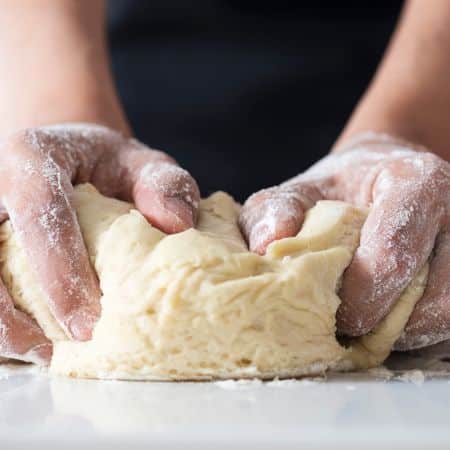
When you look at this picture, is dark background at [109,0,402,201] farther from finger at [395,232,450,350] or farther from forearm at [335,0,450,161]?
finger at [395,232,450,350]

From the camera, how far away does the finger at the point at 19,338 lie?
3.28 ft

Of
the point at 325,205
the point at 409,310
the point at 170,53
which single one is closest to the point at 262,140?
the point at 170,53

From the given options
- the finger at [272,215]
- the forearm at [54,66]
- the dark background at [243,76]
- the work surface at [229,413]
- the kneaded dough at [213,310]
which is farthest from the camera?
the dark background at [243,76]

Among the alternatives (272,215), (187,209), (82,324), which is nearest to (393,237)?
(272,215)

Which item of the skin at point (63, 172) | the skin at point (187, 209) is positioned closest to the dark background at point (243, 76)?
the skin at point (63, 172)

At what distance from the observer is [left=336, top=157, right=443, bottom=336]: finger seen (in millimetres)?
984

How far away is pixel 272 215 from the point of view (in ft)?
3.40

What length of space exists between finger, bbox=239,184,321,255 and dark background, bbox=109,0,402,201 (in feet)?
2.65

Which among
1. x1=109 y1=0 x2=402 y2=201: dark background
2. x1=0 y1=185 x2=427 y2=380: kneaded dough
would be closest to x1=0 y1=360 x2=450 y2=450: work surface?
x1=0 y1=185 x2=427 y2=380: kneaded dough

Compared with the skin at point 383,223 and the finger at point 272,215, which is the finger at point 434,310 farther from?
the finger at point 272,215

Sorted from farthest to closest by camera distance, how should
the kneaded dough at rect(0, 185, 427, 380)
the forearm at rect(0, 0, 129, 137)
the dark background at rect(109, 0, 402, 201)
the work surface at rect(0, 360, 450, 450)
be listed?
the dark background at rect(109, 0, 402, 201)
the forearm at rect(0, 0, 129, 137)
the kneaded dough at rect(0, 185, 427, 380)
the work surface at rect(0, 360, 450, 450)

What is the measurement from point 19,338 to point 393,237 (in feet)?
1.67

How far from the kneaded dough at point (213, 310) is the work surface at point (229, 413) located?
0.02 metres

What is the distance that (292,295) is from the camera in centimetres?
93
